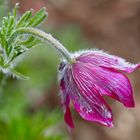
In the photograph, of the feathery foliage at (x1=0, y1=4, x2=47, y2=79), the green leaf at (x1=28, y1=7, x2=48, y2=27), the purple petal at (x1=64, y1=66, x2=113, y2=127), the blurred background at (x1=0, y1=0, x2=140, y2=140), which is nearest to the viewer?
the purple petal at (x1=64, y1=66, x2=113, y2=127)

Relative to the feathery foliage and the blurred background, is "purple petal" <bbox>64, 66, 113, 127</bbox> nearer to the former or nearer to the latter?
the feathery foliage

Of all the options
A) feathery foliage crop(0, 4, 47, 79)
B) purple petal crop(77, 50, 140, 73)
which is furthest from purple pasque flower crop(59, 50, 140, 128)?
feathery foliage crop(0, 4, 47, 79)

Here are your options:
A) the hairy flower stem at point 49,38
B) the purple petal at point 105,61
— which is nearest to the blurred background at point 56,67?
the hairy flower stem at point 49,38

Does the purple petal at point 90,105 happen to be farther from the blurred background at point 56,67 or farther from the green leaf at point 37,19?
the blurred background at point 56,67

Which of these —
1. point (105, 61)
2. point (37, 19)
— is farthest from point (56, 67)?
point (105, 61)

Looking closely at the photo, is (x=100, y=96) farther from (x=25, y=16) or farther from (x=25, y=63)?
(x=25, y=63)

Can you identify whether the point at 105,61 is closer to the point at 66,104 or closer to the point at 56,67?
the point at 66,104

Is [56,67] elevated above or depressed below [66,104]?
above
